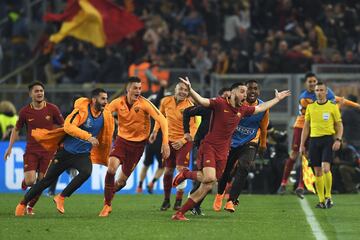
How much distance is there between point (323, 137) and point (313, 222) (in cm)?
356

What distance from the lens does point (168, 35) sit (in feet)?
104

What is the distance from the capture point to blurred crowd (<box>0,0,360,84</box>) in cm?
2972

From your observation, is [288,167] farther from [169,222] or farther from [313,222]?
[169,222]

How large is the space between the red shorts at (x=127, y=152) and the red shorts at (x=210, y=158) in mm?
1589

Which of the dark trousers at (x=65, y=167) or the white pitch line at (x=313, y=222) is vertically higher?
the dark trousers at (x=65, y=167)

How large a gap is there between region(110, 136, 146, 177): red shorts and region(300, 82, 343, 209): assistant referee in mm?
3503

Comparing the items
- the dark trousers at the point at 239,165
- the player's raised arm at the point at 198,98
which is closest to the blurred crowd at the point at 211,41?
the dark trousers at the point at 239,165

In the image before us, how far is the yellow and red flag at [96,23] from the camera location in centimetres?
3125

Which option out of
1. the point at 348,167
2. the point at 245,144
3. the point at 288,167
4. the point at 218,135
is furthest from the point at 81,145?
the point at 348,167

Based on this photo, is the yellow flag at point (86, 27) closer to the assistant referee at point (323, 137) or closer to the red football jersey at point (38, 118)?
the red football jersey at point (38, 118)

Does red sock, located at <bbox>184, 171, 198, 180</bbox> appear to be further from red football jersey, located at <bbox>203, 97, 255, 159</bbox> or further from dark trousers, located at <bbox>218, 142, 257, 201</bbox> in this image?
dark trousers, located at <bbox>218, 142, 257, 201</bbox>

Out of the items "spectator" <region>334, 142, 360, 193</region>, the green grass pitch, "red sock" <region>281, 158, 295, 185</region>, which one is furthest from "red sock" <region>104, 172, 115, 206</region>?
"spectator" <region>334, 142, 360, 193</region>

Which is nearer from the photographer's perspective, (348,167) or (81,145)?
(81,145)

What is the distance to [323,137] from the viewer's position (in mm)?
20078
